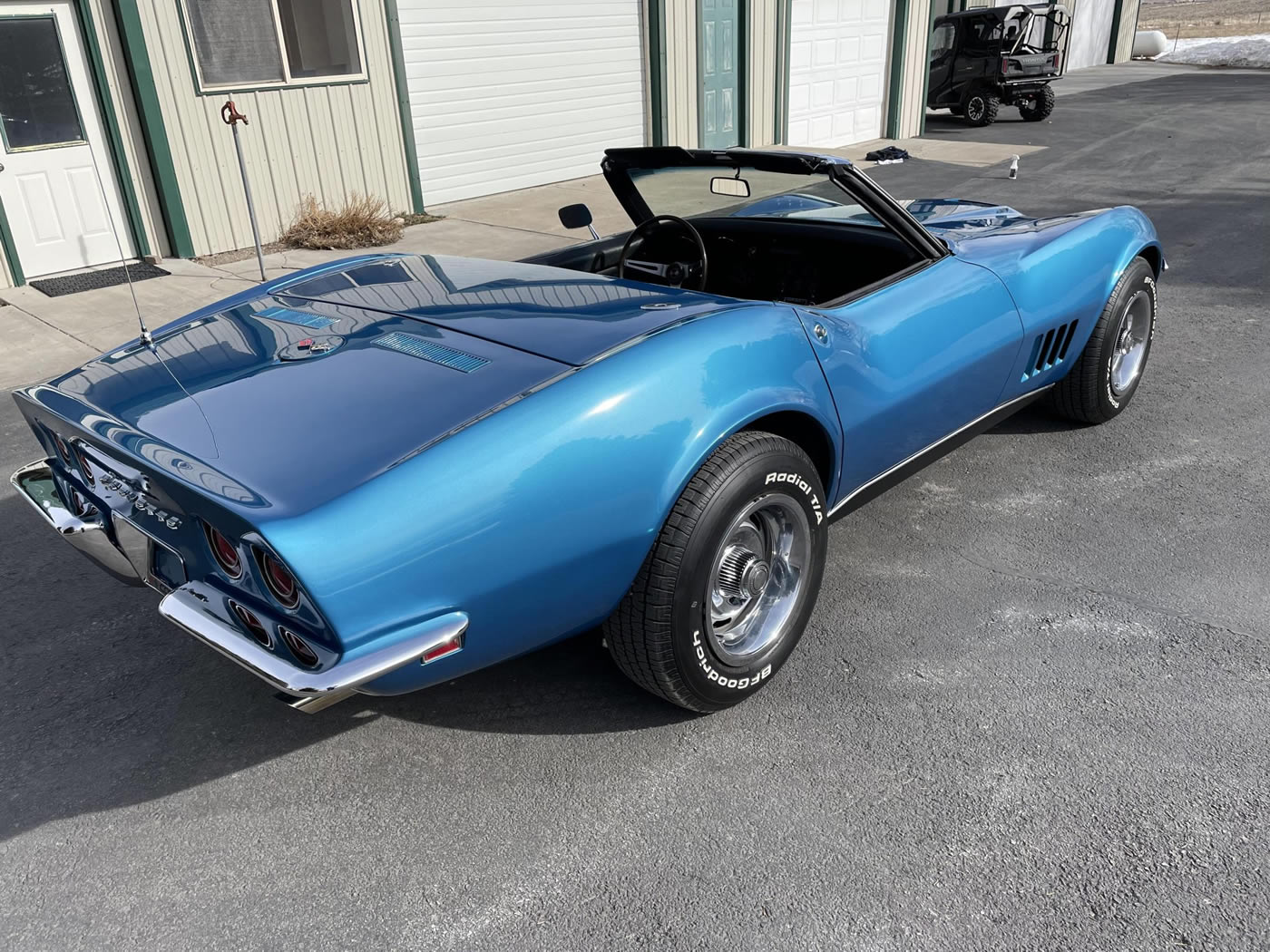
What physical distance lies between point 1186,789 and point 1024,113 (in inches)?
679

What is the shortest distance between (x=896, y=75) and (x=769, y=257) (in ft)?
45.8

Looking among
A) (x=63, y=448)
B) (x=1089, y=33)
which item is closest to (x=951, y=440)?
(x=63, y=448)

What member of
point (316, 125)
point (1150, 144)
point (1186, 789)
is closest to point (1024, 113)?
point (1150, 144)

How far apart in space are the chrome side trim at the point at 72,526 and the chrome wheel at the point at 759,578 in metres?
1.54

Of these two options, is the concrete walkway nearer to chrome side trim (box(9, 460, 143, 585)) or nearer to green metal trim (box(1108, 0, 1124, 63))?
chrome side trim (box(9, 460, 143, 585))

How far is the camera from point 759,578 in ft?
8.96

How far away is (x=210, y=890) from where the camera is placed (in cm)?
222

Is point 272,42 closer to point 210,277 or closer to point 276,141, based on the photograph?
point 276,141

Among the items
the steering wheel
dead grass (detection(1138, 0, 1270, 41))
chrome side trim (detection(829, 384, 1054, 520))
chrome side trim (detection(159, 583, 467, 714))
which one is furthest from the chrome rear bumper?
dead grass (detection(1138, 0, 1270, 41))

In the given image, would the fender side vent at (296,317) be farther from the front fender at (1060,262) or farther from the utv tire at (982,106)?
the utv tire at (982,106)

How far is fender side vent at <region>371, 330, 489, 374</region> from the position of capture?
2.44 m

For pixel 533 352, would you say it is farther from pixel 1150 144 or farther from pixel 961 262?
pixel 1150 144

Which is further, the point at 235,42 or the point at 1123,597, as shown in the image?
the point at 235,42

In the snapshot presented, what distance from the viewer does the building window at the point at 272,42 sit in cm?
852
